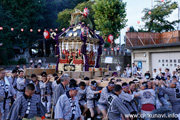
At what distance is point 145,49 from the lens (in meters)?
17.6

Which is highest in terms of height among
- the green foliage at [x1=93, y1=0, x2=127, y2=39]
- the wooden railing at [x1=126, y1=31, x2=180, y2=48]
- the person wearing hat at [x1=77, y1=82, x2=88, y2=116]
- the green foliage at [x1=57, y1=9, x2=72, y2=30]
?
the green foliage at [x1=57, y1=9, x2=72, y2=30]

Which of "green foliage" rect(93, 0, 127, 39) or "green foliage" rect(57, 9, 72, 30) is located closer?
"green foliage" rect(93, 0, 127, 39)

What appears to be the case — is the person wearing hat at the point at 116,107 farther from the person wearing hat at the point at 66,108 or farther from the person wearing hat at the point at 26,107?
the person wearing hat at the point at 26,107

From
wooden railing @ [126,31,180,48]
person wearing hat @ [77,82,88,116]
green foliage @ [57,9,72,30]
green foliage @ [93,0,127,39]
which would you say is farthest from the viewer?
green foliage @ [57,9,72,30]

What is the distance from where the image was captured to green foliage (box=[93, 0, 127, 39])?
19.0 metres

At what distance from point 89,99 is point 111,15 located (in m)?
14.4

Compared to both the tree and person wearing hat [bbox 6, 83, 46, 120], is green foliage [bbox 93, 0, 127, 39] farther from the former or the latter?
person wearing hat [bbox 6, 83, 46, 120]

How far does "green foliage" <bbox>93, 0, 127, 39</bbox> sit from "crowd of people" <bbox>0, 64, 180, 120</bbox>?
41.3 ft

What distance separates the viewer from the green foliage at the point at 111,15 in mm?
19047

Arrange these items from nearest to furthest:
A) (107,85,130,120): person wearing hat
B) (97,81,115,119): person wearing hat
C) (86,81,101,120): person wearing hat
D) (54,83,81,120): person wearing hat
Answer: (54,83,81,120): person wearing hat
(107,85,130,120): person wearing hat
(97,81,115,119): person wearing hat
(86,81,101,120): person wearing hat

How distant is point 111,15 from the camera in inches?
763

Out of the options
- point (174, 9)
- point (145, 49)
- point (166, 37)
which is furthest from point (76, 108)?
point (174, 9)

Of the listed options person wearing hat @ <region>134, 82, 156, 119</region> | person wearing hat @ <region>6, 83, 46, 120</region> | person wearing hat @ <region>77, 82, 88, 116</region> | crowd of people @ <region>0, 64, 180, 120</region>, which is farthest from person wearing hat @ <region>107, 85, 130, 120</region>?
person wearing hat @ <region>77, 82, 88, 116</region>

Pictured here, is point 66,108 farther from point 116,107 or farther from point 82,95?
point 82,95
